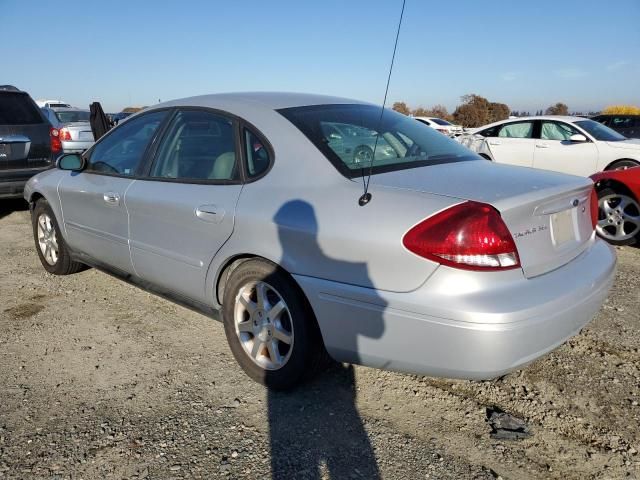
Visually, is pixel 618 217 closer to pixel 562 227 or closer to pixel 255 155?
pixel 562 227

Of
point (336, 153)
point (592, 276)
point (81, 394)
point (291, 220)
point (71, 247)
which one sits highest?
point (336, 153)

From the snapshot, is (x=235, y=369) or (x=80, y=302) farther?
(x=80, y=302)

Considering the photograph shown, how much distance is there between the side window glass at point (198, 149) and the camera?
3.08 metres

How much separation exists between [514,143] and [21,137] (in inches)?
313

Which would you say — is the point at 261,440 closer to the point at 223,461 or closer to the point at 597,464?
the point at 223,461

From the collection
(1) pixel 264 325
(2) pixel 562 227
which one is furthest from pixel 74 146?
(2) pixel 562 227

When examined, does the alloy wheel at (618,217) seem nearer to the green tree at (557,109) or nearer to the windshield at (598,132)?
the windshield at (598,132)

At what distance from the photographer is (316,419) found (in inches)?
104

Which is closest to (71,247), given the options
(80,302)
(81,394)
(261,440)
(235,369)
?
(80,302)

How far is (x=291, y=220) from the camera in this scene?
8.43 feet

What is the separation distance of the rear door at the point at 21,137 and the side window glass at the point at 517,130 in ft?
25.5

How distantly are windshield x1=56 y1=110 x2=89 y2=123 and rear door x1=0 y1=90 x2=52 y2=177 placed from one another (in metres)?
9.14

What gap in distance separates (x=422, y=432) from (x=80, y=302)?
118 inches

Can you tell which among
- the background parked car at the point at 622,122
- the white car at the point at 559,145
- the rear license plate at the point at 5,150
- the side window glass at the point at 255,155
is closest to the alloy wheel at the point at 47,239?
the rear license plate at the point at 5,150
